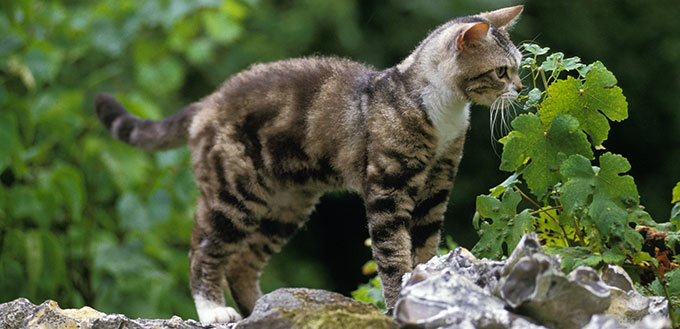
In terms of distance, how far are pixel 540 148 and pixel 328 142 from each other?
92cm

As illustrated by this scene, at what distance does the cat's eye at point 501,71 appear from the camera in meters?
2.79

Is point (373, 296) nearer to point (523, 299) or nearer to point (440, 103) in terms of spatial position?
point (440, 103)

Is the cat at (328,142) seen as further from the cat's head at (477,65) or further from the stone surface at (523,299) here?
the stone surface at (523,299)

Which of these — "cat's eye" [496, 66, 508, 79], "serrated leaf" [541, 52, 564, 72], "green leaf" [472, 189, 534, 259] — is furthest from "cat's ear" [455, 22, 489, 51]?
"green leaf" [472, 189, 534, 259]

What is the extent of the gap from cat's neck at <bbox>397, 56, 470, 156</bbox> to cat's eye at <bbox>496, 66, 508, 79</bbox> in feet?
0.47

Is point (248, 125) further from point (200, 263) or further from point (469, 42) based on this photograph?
point (469, 42)

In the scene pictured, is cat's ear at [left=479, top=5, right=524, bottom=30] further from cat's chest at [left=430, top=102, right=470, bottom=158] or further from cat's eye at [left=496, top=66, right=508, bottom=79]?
cat's chest at [left=430, top=102, right=470, bottom=158]

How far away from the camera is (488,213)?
2.44 m

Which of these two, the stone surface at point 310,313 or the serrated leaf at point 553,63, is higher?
the serrated leaf at point 553,63

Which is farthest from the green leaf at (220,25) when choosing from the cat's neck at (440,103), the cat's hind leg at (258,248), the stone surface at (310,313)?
the stone surface at (310,313)

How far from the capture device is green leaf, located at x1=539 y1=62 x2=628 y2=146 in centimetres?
239

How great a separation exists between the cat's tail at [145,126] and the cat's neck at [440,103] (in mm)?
1104

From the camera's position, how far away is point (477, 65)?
2.77 metres

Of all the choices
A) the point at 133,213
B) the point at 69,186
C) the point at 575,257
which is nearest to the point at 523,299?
the point at 575,257
